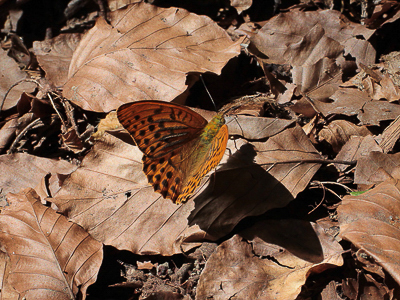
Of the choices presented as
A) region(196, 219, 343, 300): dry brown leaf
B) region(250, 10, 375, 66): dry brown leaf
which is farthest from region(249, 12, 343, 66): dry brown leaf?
region(196, 219, 343, 300): dry brown leaf

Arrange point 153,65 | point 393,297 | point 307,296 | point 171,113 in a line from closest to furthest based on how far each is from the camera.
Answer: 1. point 393,297
2. point 307,296
3. point 171,113
4. point 153,65

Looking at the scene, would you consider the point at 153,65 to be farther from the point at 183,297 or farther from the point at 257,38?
the point at 183,297

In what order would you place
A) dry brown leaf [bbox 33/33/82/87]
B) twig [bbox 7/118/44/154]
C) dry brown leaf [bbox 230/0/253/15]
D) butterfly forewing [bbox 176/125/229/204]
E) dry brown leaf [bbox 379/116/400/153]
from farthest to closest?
1. dry brown leaf [bbox 230/0/253/15]
2. dry brown leaf [bbox 33/33/82/87]
3. twig [bbox 7/118/44/154]
4. dry brown leaf [bbox 379/116/400/153]
5. butterfly forewing [bbox 176/125/229/204]

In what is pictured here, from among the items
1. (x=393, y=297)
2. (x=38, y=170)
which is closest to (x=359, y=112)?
(x=393, y=297)

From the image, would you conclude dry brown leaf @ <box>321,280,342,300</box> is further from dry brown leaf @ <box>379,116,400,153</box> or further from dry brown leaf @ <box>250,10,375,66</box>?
dry brown leaf @ <box>250,10,375,66</box>

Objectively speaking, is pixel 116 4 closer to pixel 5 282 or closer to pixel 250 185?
pixel 250 185

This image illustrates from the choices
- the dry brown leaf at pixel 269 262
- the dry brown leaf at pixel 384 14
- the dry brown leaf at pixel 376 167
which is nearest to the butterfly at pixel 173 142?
the dry brown leaf at pixel 269 262
